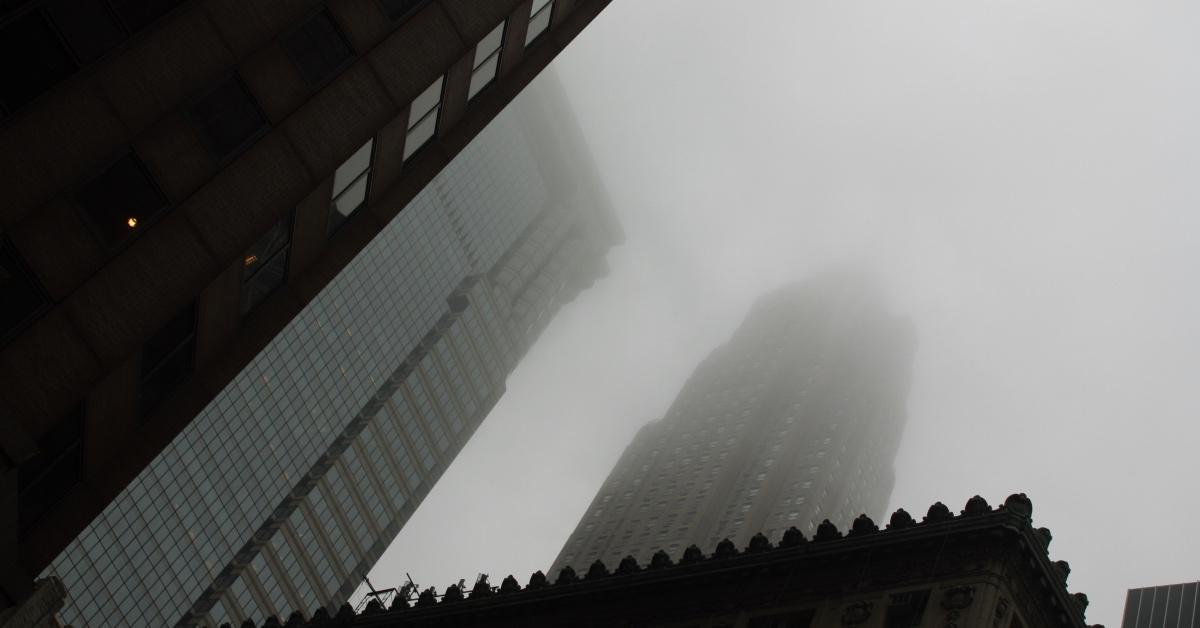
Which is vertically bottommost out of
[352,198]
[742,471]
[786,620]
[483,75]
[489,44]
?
[352,198]

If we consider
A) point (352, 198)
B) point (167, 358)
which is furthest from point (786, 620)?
point (167, 358)

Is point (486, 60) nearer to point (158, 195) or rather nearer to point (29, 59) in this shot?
point (158, 195)

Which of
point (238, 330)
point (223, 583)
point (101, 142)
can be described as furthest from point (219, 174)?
point (223, 583)

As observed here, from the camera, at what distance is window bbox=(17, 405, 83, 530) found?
25.1 metres

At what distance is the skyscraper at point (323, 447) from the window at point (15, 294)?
85.1 meters

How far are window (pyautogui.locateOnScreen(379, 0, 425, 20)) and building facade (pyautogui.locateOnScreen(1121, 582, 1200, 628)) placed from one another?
7863cm

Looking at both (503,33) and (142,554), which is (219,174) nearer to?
(503,33)

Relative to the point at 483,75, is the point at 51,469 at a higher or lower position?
lower

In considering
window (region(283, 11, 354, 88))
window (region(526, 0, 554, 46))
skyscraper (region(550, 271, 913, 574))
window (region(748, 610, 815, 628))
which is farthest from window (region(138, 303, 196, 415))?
skyscraper (region(550, 271, 913, 574))

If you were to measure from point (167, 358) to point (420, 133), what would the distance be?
35.6ft

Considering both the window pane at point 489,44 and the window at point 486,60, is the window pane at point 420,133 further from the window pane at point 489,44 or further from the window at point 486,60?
the window pane at point 489,44

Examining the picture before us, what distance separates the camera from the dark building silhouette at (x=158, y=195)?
23.4 m

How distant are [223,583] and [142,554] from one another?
13.5 meters

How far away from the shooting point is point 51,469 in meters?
25.8
